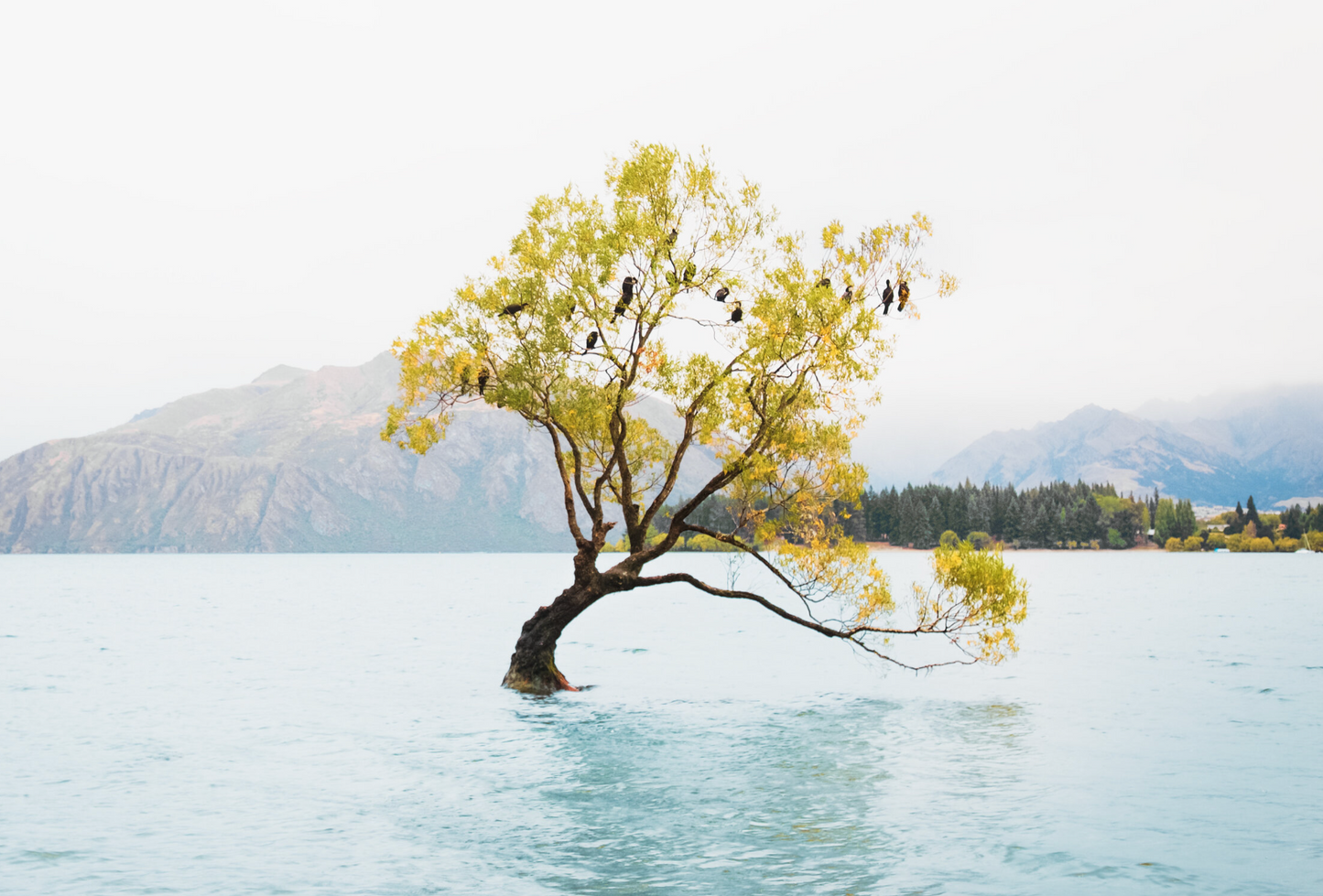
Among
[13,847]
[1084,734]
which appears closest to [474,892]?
[13,847]

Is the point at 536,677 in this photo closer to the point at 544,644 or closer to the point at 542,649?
the point at 542,649

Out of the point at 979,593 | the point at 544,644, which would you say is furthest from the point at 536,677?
the point at 979,593

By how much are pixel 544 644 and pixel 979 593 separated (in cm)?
1585

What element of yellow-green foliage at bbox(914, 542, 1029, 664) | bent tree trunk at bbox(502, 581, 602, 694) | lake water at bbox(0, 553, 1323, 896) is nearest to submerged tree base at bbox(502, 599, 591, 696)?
bent tree trunk at bbox(502, 581, 602, 694)

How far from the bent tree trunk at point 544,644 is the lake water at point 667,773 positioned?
3.86 ft

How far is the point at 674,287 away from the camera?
1251 inches

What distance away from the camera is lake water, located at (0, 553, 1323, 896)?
17438 millimetres

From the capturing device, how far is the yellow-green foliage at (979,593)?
29.6 meters

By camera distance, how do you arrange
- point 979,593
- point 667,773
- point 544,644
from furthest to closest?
point 544,644, point 979,593, point 667,773

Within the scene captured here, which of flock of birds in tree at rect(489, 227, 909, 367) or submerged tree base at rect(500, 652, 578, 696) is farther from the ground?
flock of birds in tree at rect(489, 227, 909, 367)

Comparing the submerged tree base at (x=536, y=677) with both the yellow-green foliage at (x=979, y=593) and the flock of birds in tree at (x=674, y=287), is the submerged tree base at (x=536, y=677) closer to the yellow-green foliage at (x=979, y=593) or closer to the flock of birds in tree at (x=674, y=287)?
the flock of birds in tree at (x=674, y=287)

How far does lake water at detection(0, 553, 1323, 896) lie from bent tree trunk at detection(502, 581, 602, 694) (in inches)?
46.4

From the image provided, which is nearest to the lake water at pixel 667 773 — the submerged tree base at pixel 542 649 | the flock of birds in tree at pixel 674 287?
the submerged tree base at pixel 542 649

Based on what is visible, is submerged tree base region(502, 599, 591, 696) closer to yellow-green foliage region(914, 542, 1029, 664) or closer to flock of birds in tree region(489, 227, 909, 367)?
flock of birds in tree region(489, 227, 909, 367)
